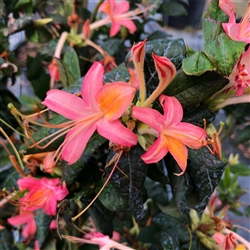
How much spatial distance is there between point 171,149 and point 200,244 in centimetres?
33

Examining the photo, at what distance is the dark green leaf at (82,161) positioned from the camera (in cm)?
47

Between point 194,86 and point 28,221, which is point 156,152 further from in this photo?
point 28,221

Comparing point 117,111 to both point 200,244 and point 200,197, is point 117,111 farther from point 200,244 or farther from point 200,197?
point 200,244

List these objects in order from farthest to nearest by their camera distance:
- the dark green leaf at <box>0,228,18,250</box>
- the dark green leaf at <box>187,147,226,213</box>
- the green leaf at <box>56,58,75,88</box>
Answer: the dark green leaf at <box>0,228,18,250</box>, the green leaf at <box>56,58,75,88</box>, the dark green leaf at <box>187,147,226,213</box>

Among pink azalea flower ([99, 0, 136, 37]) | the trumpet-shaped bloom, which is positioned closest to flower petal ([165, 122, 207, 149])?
the trumpet-shaped bloom

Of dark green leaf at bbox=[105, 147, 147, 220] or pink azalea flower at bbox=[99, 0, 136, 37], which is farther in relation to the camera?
pink azalea flower at bbox=[99, 0, 136, 37]

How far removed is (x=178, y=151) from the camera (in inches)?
15.3

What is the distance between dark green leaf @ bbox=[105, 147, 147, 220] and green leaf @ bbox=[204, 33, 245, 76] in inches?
5.9

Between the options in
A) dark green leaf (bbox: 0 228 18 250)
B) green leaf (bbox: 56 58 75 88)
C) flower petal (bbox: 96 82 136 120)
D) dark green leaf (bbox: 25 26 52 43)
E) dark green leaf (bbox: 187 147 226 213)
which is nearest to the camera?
flower petal (bbox: 96 82 136 120)

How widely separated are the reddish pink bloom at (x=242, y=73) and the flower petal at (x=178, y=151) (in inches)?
3.9

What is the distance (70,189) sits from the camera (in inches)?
22.2

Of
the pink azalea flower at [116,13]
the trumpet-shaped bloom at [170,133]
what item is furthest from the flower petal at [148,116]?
the pink azalea flower at [116,13]

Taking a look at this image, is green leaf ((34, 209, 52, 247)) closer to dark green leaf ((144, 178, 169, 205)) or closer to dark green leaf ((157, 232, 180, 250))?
dark green leaf ((157, 232, 180, 250))

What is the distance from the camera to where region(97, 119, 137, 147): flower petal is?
36 centimetres
